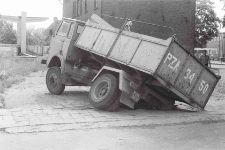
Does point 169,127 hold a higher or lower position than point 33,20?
higher

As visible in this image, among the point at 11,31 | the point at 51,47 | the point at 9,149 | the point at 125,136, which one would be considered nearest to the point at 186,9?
the point at 51,47

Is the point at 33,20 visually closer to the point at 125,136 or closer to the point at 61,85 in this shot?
the point at 61,85

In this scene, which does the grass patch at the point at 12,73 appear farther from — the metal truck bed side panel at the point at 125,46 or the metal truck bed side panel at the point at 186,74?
the metal truck bed side panel at the point at 186,74

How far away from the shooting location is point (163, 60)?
7.05 metres

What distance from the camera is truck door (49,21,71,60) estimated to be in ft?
34.4

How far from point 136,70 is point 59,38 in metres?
4.09

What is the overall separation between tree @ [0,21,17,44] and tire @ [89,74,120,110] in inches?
2210

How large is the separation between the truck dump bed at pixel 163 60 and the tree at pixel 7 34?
185 ft

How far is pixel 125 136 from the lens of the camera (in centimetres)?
588

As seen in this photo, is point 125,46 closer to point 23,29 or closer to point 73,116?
point 73,116

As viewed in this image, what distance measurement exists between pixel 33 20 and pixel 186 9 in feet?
61.9

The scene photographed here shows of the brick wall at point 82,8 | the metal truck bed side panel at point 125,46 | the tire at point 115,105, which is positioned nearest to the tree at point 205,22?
the brick wall at point 82,8

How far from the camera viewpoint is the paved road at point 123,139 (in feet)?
16.7

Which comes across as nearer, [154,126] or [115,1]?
[154,126]
